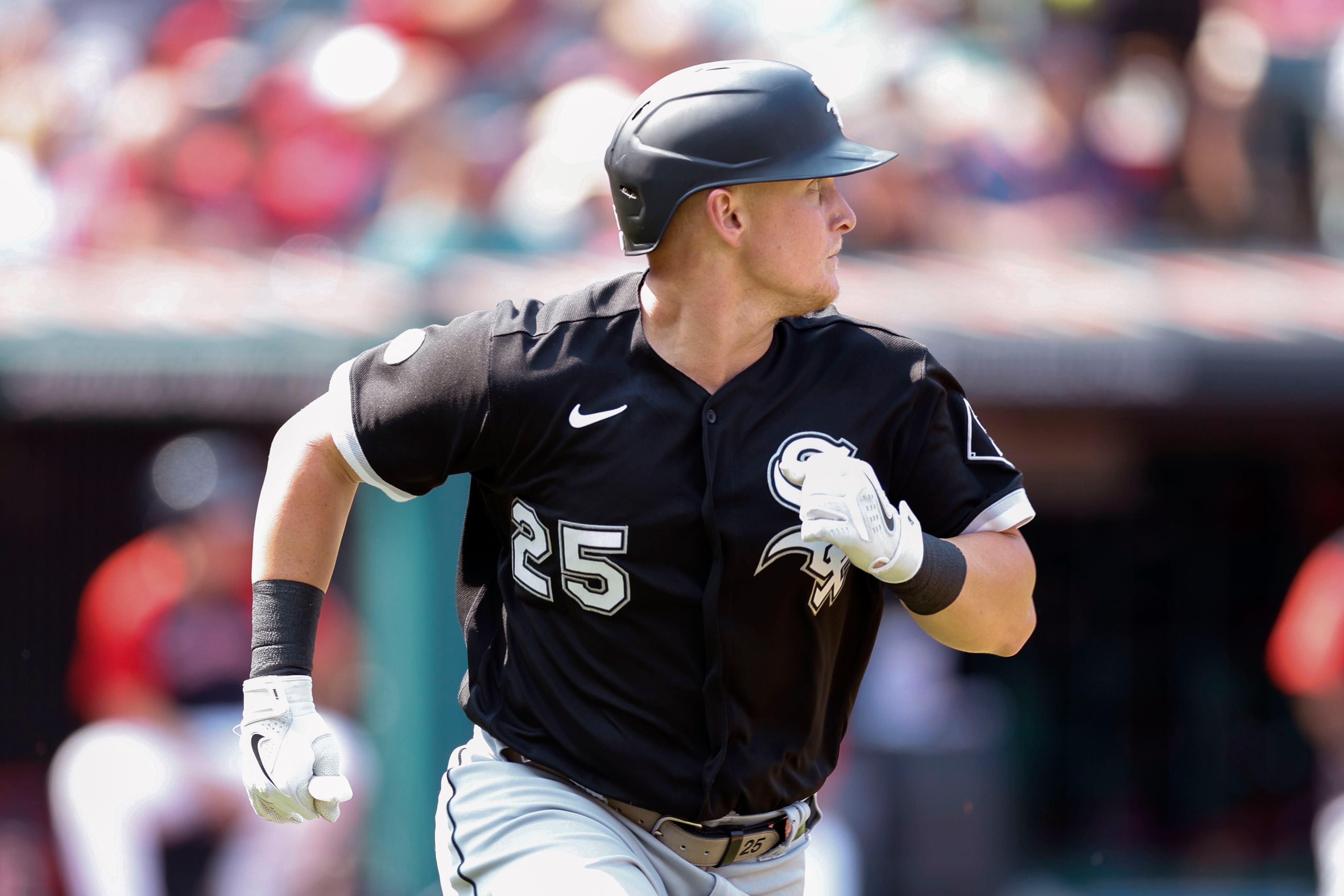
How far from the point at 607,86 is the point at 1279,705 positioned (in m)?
4.32

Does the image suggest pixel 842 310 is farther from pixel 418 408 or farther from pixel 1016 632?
pixel 418 408

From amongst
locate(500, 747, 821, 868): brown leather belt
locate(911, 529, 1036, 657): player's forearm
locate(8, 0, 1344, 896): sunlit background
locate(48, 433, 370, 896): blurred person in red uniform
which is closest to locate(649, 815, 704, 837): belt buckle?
locate(500, 747, 821, 868): brown leather belt

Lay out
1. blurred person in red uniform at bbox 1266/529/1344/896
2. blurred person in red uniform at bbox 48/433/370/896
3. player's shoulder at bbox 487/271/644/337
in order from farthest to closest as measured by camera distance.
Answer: blurred person in red uniform at bbox 48/433/370/896, blurred person in red uniform at bbox 1266/529/1344/896, player's shoulder at bbox 487/271/644/337

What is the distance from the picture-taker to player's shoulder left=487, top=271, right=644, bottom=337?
2.54 meters

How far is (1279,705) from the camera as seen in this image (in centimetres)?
767

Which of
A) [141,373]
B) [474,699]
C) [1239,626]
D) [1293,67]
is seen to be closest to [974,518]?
[474,699]

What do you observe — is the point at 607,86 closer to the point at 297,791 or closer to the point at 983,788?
the point at 983,788

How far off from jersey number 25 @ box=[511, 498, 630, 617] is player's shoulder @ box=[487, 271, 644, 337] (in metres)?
0.28

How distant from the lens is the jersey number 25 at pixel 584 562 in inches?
96.3

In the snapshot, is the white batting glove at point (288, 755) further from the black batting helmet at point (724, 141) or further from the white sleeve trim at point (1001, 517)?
the white sleeve trim at point (1001, 517)

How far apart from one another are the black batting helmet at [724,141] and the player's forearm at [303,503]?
0.58m

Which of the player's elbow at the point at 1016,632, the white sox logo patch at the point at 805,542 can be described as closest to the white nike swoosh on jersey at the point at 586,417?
the white sox logo patch at the point at 805,542

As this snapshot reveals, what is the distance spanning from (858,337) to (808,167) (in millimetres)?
305

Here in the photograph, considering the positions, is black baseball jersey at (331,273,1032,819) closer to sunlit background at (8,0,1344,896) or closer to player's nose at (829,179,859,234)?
player's nose at (829,179,859,234)
